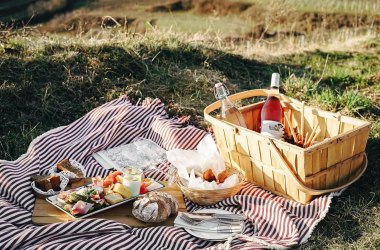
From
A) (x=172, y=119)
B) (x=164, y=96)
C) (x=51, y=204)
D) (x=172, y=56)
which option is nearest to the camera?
(x=51, y=204)

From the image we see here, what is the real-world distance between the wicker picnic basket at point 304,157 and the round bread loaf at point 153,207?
2.17ft

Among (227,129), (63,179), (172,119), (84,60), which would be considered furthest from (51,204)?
(84,60)

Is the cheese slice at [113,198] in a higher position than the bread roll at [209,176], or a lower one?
higher

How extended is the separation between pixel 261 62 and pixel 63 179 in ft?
10.0

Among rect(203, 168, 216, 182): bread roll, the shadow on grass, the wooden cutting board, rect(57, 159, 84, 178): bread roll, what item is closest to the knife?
the wooden cutting board

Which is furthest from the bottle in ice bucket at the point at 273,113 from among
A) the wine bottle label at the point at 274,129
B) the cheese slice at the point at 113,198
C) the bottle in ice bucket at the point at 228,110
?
the cheese slice at the point at 113,198

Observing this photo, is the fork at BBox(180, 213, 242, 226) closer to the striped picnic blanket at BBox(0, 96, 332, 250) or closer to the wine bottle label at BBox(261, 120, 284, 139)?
the striped picnic blanket at BBox(0, 96, 332, 250)

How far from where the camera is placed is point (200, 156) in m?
4.07

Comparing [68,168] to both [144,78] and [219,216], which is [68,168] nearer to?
[219,216]

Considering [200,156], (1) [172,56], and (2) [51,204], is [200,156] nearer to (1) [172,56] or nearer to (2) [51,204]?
(2) [51,204]

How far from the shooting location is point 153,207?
11.5 feet

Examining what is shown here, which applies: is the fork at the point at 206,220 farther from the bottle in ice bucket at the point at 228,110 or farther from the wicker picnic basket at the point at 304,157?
the bottle in ice bucket at the point at 228,110

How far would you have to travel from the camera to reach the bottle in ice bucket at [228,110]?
4293mm

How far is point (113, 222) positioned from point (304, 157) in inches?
44.6
